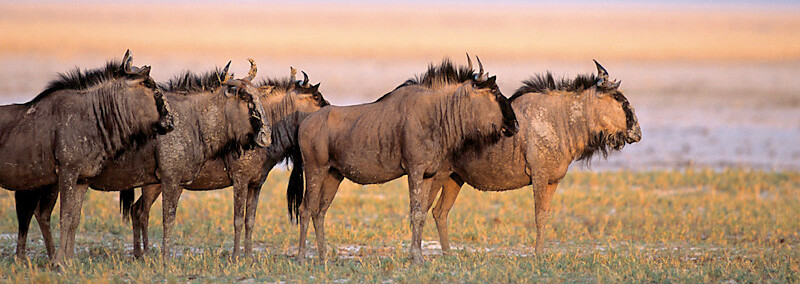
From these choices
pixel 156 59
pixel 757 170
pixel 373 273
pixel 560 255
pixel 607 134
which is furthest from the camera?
pixel 156 59

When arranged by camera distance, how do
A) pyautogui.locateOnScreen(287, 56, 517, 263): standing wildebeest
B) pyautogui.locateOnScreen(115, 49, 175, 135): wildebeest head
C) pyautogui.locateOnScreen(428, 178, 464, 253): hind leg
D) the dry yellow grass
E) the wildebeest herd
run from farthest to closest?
the dry yellow grass < pyautogui.locateOnScreen(428, 178, 464, 253): hind leg < pyautogui.locateOnScreen(287, 56, 517, 263): standing wildebeest < pyautogui.locateOnScreen(115, 49, 175, 135): wildebeest head < the wildebeest herd

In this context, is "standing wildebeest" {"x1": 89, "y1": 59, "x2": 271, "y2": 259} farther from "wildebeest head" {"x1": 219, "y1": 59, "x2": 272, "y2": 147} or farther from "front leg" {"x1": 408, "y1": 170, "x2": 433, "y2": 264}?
"front leg" {"x1": 408, "y1": 170, "x2": 433, "y2": 264}

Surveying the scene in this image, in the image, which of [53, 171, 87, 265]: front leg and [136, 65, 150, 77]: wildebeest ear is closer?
[53, 171, 87, 265]: front leg

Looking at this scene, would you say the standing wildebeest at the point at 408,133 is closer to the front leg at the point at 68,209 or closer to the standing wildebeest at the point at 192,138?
the standing wildebeest at the point at 192,138

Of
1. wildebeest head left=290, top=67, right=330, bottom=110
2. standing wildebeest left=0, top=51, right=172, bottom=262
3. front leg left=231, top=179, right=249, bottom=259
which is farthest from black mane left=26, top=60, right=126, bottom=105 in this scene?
wildebeest head left=290, top=67, right=330, bottom=110

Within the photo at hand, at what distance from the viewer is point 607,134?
1219 centimetres

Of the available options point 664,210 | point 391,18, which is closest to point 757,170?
point 664,210

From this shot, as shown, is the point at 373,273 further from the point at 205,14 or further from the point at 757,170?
the point at 205,14

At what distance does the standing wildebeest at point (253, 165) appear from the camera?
11508 millimetres

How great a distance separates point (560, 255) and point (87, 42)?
218 ft

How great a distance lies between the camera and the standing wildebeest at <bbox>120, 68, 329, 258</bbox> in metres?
11.5

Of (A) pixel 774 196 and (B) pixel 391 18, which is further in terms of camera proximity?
(B) pixel 391 18

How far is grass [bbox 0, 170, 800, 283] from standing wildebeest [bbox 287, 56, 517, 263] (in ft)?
2.89

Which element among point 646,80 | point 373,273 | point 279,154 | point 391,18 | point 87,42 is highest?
point 391,18
